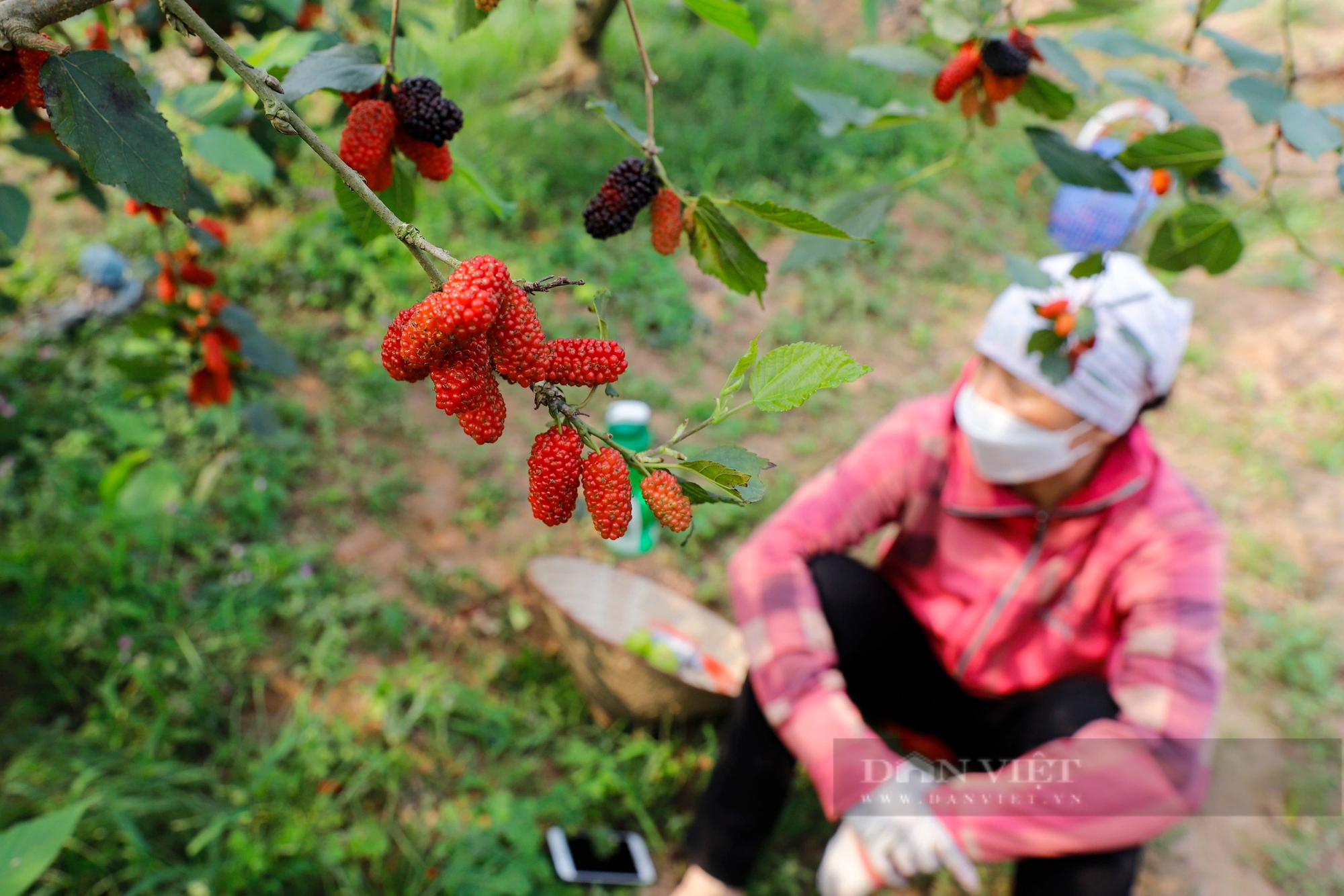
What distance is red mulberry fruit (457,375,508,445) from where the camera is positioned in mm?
498

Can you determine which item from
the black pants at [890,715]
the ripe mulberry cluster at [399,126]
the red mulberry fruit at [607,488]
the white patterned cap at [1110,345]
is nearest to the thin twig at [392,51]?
the ripe mulberry cluster at [399,126]

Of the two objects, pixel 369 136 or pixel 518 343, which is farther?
pixel 369 136

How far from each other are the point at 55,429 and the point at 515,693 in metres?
1.47

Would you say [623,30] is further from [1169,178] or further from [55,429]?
[1169,178]

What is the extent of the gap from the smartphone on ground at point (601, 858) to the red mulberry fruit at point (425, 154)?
5.04 ft

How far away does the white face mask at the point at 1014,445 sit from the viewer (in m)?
1.65

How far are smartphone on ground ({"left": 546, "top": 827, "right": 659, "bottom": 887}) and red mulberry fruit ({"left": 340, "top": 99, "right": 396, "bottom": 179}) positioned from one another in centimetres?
156

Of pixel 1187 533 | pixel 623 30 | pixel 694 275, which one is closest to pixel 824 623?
pixel 1187 533

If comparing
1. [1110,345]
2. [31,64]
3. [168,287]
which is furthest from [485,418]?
[1110,345]

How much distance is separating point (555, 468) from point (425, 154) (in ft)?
1.20

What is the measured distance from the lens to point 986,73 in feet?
3.40

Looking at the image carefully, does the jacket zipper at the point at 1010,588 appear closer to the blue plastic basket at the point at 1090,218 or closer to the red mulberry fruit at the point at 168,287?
the red mulberry fruit at the point at 168,287

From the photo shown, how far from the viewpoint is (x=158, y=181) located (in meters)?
0.56

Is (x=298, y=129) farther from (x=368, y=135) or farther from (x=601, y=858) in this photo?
(x=601, y=858)
